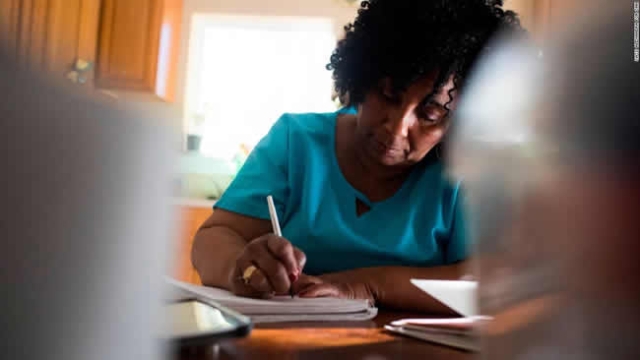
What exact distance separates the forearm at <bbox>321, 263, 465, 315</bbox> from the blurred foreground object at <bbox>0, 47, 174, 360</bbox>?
65 cm

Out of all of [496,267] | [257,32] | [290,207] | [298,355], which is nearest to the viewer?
[496,267]

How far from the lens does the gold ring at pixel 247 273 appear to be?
0.69 meters

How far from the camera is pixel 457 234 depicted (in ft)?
3.17

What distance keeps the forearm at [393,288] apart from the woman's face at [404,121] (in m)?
0.23

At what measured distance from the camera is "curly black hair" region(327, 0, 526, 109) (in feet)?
3.04

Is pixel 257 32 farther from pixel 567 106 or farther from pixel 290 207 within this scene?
pixel 567 106

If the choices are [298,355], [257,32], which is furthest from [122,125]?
Answer: [257,32]

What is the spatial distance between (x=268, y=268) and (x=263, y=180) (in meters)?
0.38

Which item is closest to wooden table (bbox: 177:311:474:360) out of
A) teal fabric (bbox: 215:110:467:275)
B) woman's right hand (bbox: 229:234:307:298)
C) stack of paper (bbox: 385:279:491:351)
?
stack of paper (bbox: 385:279:491:351)

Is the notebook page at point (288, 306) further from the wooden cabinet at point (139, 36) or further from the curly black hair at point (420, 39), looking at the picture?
the wooden cabinet at point (139, 36)

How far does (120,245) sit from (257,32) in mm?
2815

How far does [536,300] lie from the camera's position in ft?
0.77

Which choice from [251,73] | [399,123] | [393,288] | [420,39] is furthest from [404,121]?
[251,73]

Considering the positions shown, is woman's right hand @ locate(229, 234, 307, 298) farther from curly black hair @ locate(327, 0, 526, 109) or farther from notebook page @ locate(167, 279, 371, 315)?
curly black hair @ locate(327, 0, 526, 109)
